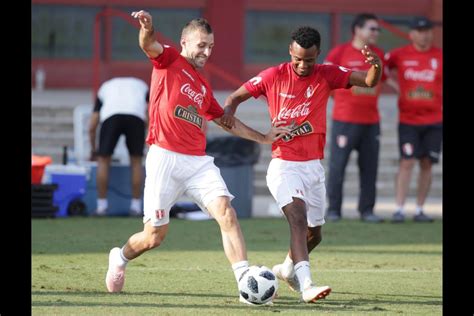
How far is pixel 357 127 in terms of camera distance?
1705 cm

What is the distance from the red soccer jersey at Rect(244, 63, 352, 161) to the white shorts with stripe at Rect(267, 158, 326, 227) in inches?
3.0

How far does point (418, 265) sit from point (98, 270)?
10.5 feet

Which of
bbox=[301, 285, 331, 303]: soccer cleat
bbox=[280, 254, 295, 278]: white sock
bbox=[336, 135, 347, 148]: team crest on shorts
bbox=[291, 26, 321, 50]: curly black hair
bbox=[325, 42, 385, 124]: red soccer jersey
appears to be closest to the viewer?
bbox=[301, 285, 331, 303]: soccer cleat

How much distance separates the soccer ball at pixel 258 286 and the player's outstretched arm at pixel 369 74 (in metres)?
1.93

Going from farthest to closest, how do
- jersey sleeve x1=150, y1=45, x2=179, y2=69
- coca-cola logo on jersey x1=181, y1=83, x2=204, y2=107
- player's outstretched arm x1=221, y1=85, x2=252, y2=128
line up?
player's outstretched arm x1=221, y1=85, x2=252, y2=128
coca-cola logo on jersey x1=181, y1=83, x2=204, y2=107
jersey sleeve x1=150, y1=45, x2=179, y2=69

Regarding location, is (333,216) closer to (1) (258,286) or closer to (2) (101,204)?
(2) (101,204)

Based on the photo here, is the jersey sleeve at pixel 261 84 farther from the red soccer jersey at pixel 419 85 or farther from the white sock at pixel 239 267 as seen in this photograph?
the red soccer jersey at pixel 419 85

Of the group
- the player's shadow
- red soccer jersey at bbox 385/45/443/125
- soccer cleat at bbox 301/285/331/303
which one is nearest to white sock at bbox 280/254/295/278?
the player's shadow

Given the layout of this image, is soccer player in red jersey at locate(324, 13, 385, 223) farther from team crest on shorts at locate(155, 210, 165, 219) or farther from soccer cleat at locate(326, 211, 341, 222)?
team crest on shorts at locate(155, 210, 165, 219)

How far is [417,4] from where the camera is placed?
27.3 metres

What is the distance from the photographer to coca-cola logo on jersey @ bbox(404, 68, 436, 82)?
56.7ft

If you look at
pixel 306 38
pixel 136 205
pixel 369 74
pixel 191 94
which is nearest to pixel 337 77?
pixel 369 74

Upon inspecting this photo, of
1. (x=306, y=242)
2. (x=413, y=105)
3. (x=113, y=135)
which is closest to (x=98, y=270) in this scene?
(x=306, y=242)

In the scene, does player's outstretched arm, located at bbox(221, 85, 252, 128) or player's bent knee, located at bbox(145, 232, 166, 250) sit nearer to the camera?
player's bent knee, located at bbox(145, 232, 166, 250)
